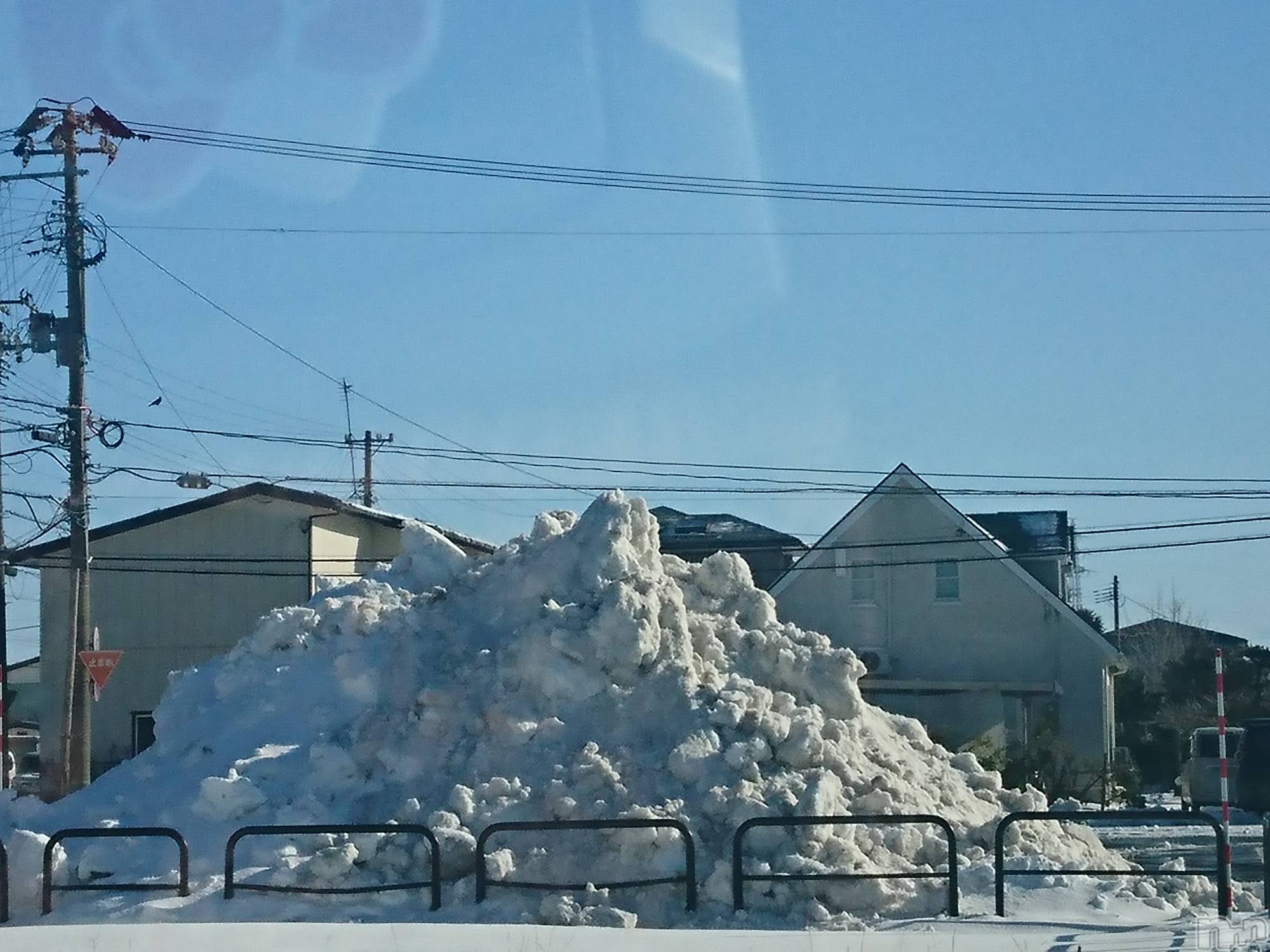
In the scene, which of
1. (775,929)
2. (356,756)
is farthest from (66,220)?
(775,929)

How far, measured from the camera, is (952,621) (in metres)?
34.0

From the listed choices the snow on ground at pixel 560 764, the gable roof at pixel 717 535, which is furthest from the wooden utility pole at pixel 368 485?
the snow on ground at pixel 560 764

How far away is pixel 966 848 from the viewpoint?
41.0 ft

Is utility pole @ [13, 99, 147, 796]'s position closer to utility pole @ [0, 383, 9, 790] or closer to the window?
utility pole @ [0, 383, 9, 790]

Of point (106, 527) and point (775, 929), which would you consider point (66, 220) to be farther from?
point (775, 929)

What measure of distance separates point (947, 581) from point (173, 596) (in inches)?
698

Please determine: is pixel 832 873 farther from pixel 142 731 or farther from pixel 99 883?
pixel 142 731

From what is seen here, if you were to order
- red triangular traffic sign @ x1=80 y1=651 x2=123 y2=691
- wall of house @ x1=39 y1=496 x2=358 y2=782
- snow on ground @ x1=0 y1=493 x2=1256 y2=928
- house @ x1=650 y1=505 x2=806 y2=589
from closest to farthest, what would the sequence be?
snow on ground @ x1=0 y1=493 x2=1256 y2=928, red triangular traffic sign @ x1=80 y1=651 x2=123 y2=691, wall of house @ x1=39 y1=496 x2=358 y2=782, house @ x1=650 y1=505 x2=806 y2=589

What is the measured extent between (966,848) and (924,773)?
147 centimetres

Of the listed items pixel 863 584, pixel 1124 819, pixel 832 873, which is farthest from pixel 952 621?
pixel 1124 819

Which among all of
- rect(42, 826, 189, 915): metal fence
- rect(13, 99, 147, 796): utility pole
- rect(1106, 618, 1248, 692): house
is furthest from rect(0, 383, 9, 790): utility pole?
rect(1106, 618, 1248, 692): house

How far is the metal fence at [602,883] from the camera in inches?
421

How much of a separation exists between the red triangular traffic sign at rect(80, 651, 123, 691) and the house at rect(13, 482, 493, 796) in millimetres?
11286

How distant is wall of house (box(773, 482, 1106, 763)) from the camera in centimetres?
3259
